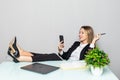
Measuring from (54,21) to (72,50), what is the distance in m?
0.52

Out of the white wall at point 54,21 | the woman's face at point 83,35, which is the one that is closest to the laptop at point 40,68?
the woman's face at point 83,35

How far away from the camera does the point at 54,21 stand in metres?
2.86

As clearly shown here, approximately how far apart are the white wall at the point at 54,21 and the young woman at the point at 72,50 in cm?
23

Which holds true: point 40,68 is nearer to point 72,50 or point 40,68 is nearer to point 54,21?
point 72,50

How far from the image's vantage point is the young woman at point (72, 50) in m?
2.20

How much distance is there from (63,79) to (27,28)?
1.52 m

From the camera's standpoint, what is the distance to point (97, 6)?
2811mm

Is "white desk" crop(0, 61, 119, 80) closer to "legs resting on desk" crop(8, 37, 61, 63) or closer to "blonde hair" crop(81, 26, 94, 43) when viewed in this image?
"legs resting on desk" crop(8, 37, 61, 63)

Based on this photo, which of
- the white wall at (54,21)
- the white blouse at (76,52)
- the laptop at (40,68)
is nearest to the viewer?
the laptop at (40,68)

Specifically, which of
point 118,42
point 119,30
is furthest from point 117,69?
point 119,30

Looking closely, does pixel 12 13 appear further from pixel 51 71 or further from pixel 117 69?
pixel 117 69

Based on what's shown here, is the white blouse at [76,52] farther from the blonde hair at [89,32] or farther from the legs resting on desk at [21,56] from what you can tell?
the legs resting on desk at [21,56]

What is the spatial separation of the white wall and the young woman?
23 centimetres

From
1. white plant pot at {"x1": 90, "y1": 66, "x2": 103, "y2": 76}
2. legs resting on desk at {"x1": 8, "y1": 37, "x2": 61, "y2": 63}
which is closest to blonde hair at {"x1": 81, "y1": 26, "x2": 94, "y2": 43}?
legs resting on desk at {"x1": 8, "y1": 37, "x2": 61, "y2": 63}
